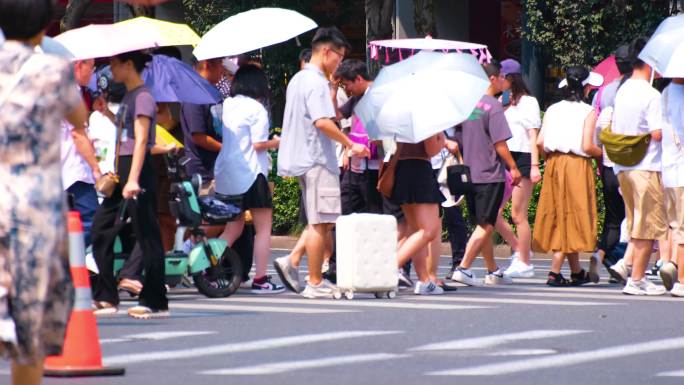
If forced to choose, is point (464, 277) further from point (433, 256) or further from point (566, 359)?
point (566, 359)

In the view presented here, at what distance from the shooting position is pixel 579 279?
1484 cm

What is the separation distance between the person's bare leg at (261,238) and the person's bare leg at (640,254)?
2.79 m

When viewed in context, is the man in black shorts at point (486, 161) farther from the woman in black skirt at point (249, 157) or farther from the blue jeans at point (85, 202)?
the blue jeans at point (85, 202)

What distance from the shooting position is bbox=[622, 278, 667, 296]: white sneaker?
13445 mm

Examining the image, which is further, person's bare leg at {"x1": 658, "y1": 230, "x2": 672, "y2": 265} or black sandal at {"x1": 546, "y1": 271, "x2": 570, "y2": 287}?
black sandal at {"x1": 546, "y1": 271, "x2": 570, "y2": 287}

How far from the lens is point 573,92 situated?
14672 mm

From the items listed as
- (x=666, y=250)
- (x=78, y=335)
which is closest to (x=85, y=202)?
(x=666, y=250)

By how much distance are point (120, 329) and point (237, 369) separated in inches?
86.9

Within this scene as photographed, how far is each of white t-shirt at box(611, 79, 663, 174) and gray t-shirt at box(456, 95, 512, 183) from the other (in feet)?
4.65

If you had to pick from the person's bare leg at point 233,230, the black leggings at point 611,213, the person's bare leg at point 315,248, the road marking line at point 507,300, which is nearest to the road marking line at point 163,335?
the person's bare leg at point 315,248

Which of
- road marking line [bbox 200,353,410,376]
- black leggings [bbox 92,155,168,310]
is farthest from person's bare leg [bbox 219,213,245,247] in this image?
road marking line [bbox 200,353,410,376]

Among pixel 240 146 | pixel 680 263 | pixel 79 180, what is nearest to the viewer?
pixel 79 180

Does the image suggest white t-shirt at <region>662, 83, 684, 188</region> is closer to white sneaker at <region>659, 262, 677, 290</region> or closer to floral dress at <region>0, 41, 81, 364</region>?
white sneaker at <region>659, 262, 677, 290</region>

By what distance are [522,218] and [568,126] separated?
1.47m
